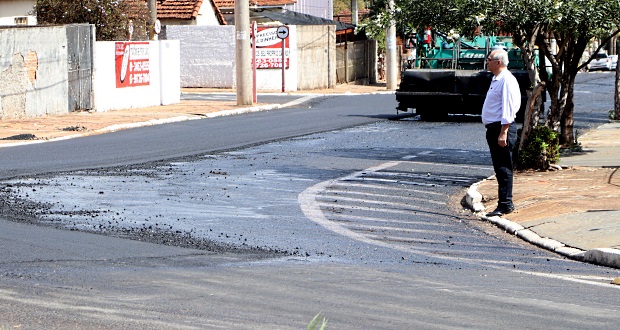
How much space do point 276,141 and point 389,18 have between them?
15.2 ft

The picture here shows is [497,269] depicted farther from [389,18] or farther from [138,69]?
[138,69]

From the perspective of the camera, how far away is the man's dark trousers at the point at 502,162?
1197 cm

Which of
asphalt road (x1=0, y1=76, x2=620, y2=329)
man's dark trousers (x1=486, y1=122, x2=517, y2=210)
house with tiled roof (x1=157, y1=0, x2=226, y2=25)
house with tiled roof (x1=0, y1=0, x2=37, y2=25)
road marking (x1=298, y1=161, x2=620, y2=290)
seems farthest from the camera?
house with tiled roof (x1=157, y1=0, x2=226, y2=25)

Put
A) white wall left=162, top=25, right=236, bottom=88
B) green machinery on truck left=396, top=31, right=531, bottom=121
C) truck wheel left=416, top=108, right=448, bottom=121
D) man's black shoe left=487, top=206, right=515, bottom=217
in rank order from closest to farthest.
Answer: man's black shoe left=487, top=206, right=515, bottom=217
green machinery on truck left=396, top=31, right=531, bottom=121
truck wheel left=416, top=108, right=448, bottom=121
white wall left=162, top=25, right=236, bottom=88

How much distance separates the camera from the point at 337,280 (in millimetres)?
8062

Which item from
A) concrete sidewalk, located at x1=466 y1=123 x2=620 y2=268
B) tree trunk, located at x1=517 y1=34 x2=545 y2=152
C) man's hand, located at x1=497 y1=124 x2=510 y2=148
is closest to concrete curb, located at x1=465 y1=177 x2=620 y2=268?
concrete sidewalk, located at x1=466 y1=123 x2=620 y2=268

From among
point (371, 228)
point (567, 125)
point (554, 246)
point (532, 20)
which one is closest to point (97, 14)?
point (567, 125)

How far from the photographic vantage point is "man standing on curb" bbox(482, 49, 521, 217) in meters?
12.0

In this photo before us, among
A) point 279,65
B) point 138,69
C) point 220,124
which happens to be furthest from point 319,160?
point 279,65

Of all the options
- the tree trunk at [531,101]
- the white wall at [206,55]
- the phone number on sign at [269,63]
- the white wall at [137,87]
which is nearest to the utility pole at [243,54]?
the white wall at [137,87]

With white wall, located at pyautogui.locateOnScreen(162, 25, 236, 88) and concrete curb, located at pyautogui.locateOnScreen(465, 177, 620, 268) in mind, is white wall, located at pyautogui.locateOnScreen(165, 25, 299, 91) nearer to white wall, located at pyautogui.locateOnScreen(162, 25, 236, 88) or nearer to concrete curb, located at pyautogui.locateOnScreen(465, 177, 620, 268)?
white wall, located at pyautogui.locateOnScreen(162, 25, 236, 88)

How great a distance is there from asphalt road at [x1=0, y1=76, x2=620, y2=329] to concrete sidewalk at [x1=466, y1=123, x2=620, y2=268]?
0.23m

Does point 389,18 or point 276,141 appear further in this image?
point 276,141

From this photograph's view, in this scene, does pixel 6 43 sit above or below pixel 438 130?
above
